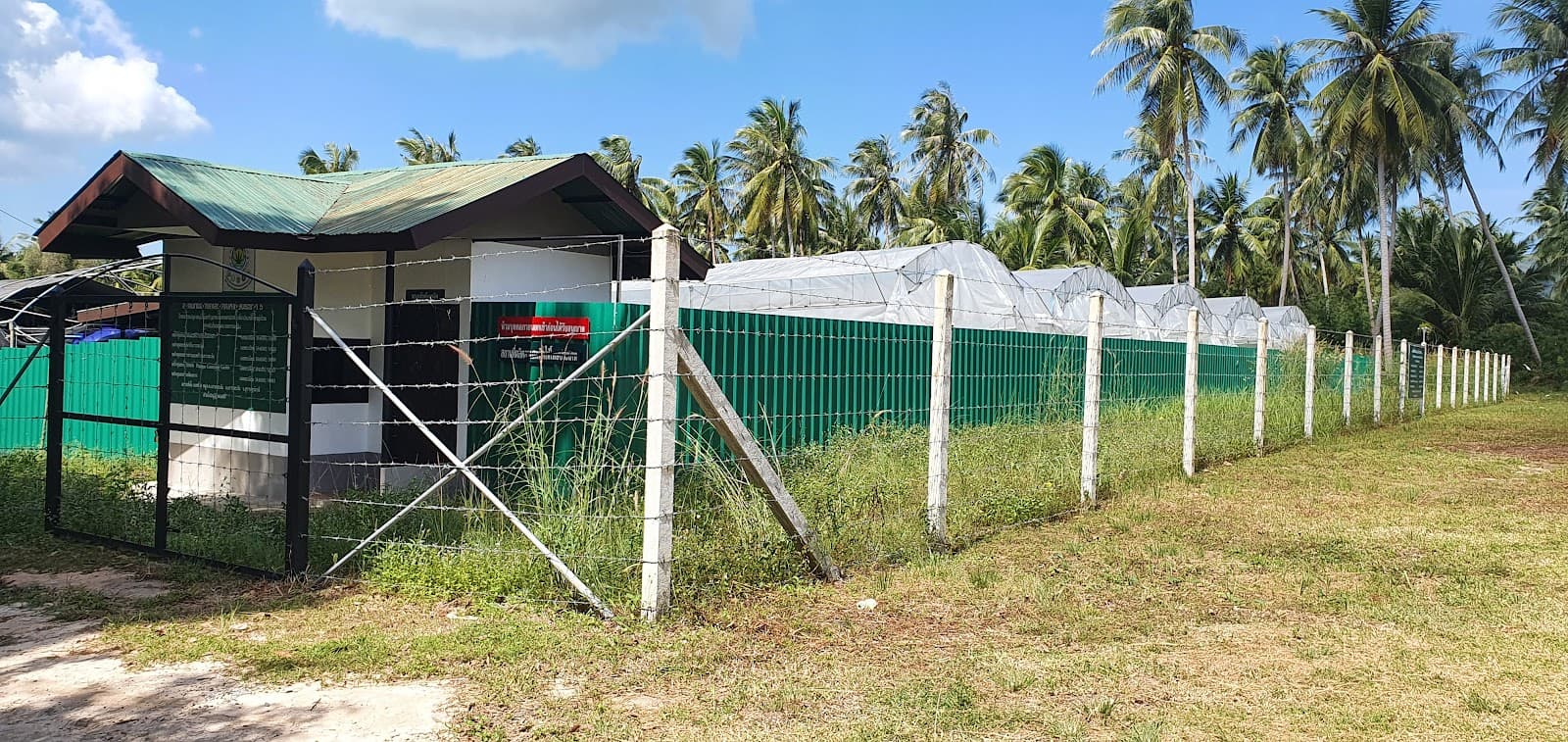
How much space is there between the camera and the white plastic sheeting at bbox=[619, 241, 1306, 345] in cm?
1605

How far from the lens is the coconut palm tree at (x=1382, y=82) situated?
100 feet

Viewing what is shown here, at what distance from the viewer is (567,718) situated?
13.1ft

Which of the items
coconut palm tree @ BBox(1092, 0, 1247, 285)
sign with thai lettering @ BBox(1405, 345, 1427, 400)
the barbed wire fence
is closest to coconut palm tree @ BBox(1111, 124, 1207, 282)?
coconut palm tree @ BBox(1092, 0, 1247, 285)

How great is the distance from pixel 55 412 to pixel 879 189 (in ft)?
152

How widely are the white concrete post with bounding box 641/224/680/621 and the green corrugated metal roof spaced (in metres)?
4.10

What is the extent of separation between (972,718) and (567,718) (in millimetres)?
1528

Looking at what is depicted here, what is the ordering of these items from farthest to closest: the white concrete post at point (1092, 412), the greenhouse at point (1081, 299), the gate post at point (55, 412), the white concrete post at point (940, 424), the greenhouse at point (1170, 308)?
1. the greenhouse at point (1170, 308)
2. the greenhouse at point (1081, 299)
3. the white concrete post at point (1092, 412)
4. the gate post at point (55, 412)
5. the white concrete post at point (940, 424)

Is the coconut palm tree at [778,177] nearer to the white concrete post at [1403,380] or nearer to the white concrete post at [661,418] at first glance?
the white concrete post at [1403,380]

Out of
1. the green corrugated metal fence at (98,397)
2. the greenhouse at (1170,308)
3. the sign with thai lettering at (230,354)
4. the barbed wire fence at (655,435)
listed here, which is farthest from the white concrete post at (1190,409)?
the greenhouse at (1170,308)

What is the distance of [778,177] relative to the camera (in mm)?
42156

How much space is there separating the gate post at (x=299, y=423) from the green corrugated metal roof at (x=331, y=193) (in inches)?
96.9

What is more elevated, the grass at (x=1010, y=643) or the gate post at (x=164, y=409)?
the gate post at (x=164, y=409)

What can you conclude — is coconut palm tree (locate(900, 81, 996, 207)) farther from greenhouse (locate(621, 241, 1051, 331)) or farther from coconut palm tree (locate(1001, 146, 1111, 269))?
greenhouse (locate(621, 241, 1051, 331))

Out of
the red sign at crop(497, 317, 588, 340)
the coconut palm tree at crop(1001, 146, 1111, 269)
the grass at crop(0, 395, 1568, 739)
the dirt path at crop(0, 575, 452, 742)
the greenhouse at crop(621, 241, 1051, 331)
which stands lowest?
the dirt path at crop(0, 575, 452, 742)
